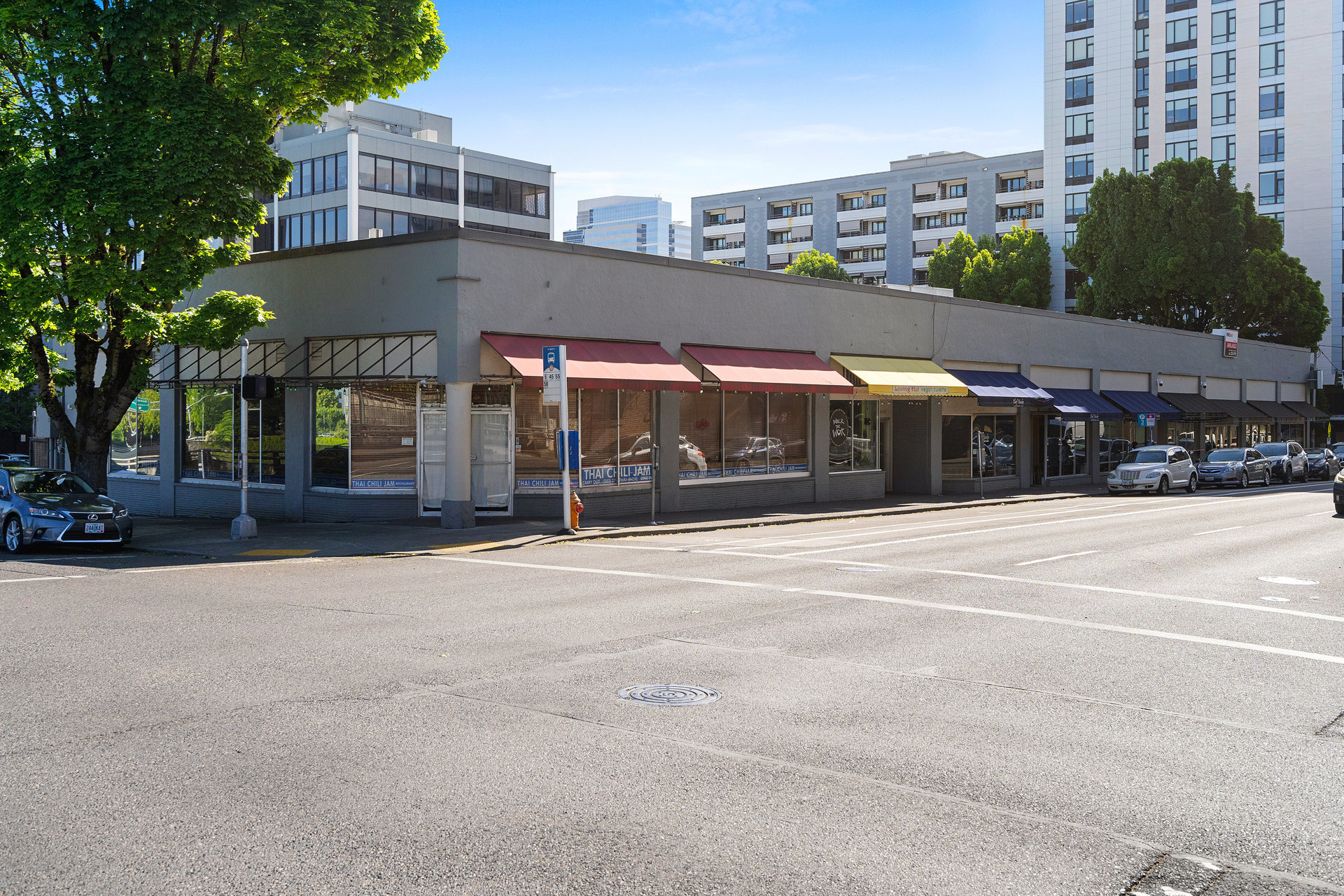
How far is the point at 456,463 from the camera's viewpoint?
21.5 meters

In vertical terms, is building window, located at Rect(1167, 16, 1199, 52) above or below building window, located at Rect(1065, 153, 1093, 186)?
above

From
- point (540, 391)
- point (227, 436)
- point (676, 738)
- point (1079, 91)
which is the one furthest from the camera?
point (1079, 91)

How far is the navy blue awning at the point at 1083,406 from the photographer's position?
38375 mm

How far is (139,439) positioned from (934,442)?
23644 mm

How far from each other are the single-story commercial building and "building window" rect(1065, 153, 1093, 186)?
48.8 metres

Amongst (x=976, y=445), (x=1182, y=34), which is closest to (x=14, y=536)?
(x=976, y=445)

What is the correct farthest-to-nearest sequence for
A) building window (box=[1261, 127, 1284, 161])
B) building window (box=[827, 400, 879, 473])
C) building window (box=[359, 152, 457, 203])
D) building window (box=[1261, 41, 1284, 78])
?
building window (box=[1261, 127, 1284, 161]) < building window (box=[1261, 41, 1284, 78]) < building window (box=[359, 152, 457, 203]) < building window (box=[827, 400, 879, 473])

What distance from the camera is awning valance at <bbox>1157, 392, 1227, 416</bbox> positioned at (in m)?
46.8

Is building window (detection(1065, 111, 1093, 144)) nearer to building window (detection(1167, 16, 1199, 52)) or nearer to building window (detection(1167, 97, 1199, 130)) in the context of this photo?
building window (detection(1167, 97, 1199, 130))

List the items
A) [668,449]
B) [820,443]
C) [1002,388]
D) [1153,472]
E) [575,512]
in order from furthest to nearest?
[1153,472], [1002,388], [820,443], [668,449], [575,512]

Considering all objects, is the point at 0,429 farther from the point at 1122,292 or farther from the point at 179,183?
the point at 1122,292

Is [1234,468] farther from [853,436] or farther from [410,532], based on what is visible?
[410,532]

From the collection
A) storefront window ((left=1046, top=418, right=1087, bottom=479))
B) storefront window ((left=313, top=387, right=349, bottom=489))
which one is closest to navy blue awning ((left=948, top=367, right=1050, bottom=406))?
storefront window ((left=1046, top=418, right=1087, bottom=479))

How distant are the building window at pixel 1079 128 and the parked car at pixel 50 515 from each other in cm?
7494
